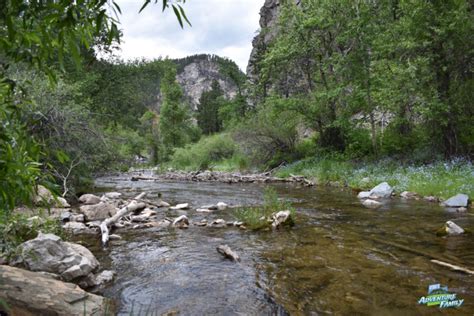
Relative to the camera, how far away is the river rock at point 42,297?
337cm

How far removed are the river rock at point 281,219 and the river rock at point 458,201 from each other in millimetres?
5420

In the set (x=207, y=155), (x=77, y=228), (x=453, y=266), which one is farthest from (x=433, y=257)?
(x=207, y=155)

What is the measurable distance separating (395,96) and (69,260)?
1389 centimetres

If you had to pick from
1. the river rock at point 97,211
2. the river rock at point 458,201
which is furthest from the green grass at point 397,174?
the river rock at point 97,211

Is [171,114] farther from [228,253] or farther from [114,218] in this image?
[228,253]

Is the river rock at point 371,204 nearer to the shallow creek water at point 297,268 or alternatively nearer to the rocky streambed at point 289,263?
the rocky streambed at point 289,263

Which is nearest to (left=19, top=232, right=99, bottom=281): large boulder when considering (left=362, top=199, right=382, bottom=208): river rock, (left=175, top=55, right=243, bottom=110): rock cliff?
(left=362, top=199, right=382, bottom=208): river rock

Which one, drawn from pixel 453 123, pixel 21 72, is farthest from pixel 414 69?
pixel 21 72

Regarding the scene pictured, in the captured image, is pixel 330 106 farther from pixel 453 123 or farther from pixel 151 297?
pixel 151 297

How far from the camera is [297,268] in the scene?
5.48 meters

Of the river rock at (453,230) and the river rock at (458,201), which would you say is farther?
the river rock at (458,201)

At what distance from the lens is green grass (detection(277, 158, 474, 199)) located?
1159 cm

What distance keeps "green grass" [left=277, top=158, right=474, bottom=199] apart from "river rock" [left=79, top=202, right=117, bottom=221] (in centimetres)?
1046

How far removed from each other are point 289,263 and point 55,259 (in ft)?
11.9
